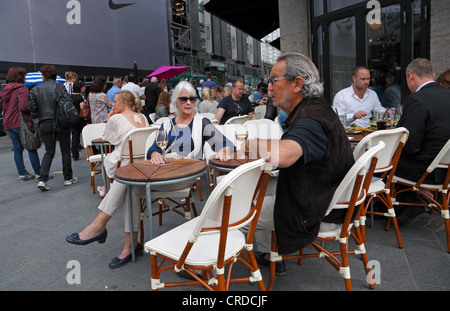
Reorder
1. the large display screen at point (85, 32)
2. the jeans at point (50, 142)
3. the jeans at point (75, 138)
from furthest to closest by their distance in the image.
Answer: the large display screen at point (85, 32)
the jeans at point (75, 138)
the jeans at point (50, 142)

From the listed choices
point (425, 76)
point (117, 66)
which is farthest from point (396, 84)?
point (117, 66)

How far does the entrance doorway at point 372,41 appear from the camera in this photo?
16.4 feet

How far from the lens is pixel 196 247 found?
1826mm

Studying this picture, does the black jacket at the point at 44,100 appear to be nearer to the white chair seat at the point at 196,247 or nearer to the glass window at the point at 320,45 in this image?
the white chair seat at the point at 196,247

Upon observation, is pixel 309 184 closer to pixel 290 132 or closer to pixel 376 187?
pixel 290 132

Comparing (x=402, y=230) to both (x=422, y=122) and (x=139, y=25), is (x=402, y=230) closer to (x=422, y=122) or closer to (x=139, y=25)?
(x=422, y=122)

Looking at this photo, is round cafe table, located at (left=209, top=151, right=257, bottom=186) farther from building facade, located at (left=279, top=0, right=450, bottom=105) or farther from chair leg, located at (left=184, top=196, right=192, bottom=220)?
building facade, located at (left=279, top=0, right=450, bottom=105)

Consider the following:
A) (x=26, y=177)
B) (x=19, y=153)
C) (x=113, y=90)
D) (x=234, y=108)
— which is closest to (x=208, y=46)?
(x=113, y=90)

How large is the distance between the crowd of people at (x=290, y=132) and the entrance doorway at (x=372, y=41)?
47.3 inches

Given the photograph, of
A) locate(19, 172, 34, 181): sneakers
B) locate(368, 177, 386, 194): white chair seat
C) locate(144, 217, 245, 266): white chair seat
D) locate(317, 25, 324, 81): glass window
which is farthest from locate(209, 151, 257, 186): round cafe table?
locate(317, 25, 324, 81): glass window

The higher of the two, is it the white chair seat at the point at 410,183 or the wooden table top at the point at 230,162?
the wooden table top at the point at 230,162

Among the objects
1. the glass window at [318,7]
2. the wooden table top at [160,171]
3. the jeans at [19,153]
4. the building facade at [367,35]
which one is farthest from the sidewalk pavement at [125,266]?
the glass window at [318,7]

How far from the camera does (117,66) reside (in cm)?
1848

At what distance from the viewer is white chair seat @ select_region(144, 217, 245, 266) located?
1.71m
